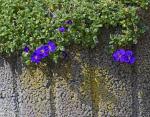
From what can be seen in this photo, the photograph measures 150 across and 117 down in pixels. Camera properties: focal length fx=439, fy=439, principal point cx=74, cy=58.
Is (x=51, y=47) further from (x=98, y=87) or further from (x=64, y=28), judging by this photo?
(x=98, y=87)

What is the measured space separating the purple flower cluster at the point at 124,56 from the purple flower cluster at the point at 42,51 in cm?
34

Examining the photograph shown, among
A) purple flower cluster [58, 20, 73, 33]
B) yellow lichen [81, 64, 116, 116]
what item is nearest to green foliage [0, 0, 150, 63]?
purple flower cluster [58, 20, 73, 33]

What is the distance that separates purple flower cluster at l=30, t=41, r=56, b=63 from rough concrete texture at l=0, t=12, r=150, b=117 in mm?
80

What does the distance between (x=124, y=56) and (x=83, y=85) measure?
0.95 feet

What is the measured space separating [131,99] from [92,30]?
18.4 inches

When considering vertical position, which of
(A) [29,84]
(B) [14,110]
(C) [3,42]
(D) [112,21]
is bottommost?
(B) [14,110]

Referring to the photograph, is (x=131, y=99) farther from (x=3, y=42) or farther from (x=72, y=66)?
(x=3, y=42)

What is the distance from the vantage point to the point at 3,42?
8.23 feet

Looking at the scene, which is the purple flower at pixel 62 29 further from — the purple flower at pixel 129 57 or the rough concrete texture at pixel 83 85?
the purple flower at pixel 129 57

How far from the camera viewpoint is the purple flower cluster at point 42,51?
7.72 feet

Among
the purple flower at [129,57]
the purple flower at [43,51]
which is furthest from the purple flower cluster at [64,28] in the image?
the purple flower at [129,57]

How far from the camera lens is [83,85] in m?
2.44

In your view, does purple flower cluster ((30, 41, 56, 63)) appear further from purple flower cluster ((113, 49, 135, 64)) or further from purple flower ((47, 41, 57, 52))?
purple flower cluster ((113, 49, 135, 64))

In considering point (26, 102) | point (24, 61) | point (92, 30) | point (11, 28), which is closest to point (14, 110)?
point (26, 102)
